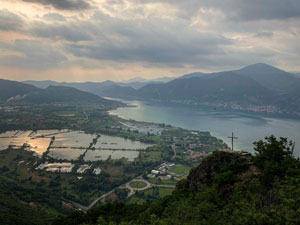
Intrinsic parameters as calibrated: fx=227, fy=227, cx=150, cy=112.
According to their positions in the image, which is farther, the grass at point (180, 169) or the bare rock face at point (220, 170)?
the grass at point (180, 169)

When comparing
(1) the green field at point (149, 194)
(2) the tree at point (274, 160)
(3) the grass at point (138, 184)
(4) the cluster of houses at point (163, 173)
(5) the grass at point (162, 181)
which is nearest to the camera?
(2) the tree at point (274, 160)

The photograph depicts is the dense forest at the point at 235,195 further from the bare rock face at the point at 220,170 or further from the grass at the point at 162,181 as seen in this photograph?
the grass at the point at 162,181

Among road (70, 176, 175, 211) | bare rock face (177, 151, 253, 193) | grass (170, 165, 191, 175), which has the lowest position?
road (70, 176, 175, 211)

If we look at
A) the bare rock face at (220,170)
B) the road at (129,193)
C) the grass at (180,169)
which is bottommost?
the road at (129,193)

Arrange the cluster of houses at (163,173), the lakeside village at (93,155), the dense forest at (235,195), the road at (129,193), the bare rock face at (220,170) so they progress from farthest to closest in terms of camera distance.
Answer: the cluster of houses at (163,173)
the lakeside village at (93,155)
the road at (129,193)
the bare rock face at (220,170)
the dense forest at (235,195)

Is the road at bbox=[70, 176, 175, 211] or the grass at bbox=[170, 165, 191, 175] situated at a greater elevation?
the grass at bbox=[170, 165, 191, 175]

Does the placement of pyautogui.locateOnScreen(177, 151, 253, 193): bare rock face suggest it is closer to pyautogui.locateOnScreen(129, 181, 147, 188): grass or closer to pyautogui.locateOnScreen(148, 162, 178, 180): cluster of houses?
pyautogui.locateOnScreen(129, 181, 147, 188): grass

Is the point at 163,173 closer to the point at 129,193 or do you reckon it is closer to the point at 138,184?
the point at 138,184

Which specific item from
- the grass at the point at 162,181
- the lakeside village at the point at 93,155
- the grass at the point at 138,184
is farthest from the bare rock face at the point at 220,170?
the grass at the point at 162,181

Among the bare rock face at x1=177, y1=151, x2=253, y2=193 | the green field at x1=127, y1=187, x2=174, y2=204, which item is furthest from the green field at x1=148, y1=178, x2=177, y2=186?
the bare rock face at x1=177, y1=151, x2=253, y2=193

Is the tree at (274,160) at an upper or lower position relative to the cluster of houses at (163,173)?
upper
